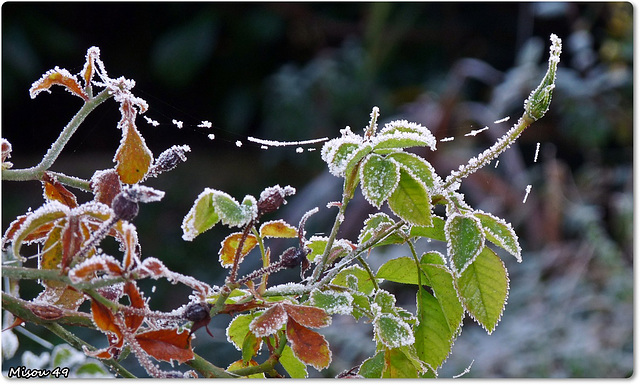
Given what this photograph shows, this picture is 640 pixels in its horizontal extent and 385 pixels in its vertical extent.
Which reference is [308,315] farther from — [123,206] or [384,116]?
[384,116]

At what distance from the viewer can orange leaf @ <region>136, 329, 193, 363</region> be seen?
0.31 meters

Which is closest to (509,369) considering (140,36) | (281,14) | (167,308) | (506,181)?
(506,181)

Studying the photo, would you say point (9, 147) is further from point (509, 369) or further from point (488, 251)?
point (509, 369)

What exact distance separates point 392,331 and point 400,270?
0.06 meters

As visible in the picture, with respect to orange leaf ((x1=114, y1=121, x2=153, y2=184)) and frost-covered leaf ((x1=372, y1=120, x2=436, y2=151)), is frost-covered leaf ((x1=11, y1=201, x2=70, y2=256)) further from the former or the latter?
frost-covered leaf ((x1=372, y1=120, x2=436, y2=151))

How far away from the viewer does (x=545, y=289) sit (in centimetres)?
149

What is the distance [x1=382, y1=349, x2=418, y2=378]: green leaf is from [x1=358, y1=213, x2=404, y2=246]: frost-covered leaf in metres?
0.06

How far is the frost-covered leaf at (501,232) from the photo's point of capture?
1.03ft

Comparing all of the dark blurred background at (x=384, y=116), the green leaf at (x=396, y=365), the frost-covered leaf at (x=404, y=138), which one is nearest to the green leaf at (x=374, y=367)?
the green leaf at (x=396, y=365)

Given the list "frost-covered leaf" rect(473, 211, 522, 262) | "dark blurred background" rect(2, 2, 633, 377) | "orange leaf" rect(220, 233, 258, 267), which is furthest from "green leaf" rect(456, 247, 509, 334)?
"dark blurred background" rect(2, 2, 633, 377)

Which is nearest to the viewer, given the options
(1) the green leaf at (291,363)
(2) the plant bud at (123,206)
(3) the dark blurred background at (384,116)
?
(2) the plant bud at (123,206)

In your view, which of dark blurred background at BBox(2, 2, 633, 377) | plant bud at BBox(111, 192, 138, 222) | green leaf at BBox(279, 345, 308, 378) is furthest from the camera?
dark blurred background at BBox(2, 2, 633, 377)

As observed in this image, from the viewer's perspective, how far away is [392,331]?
0.32 metres

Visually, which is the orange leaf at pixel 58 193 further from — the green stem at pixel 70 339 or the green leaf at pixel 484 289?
the green leaf at pixel 484 289
